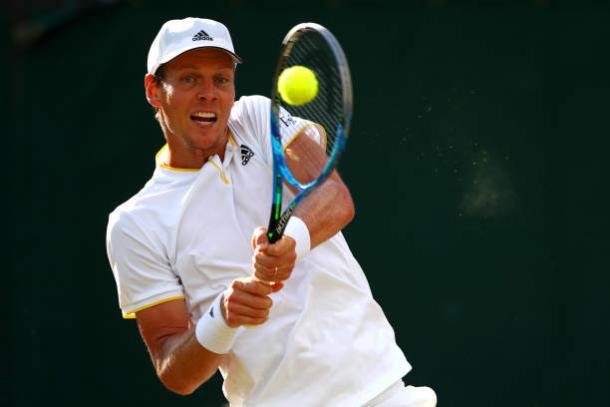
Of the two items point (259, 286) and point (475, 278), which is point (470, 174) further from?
point (259, 286)

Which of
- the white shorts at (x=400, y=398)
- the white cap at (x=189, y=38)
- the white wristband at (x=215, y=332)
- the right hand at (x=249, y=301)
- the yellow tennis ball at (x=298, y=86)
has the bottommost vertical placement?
the white shorts at (x=400, y=398)

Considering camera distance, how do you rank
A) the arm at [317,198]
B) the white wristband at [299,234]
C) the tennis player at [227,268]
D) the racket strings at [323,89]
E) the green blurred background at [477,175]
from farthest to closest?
the green blurred background at [477,175] < the racket strings at [323,89] < the tennis player at [227,268] < the arm at [317,198] < the white wristband at [299,234]

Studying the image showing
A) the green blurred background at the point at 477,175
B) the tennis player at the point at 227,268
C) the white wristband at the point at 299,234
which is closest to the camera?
the white wristband at the point at 299,234

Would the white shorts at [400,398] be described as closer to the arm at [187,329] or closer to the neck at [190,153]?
the arm at [187,329]

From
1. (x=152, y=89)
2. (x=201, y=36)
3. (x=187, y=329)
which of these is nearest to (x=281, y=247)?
(x=187, y=329)

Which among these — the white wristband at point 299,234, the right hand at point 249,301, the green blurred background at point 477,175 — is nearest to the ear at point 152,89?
the white wristband at point 299,234

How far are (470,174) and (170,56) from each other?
1.83 metres

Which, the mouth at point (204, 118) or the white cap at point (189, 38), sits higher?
the white cap at point (189, 38)

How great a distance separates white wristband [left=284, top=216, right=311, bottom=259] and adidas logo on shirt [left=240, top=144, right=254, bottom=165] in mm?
415

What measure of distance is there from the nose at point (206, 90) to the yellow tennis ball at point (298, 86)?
33 centimetres

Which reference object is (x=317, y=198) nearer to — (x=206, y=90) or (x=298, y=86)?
(x=298, y=86)

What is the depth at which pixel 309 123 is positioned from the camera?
10.3 ft

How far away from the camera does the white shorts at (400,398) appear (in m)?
3.01

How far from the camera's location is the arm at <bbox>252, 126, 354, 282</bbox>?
8.46 feet
